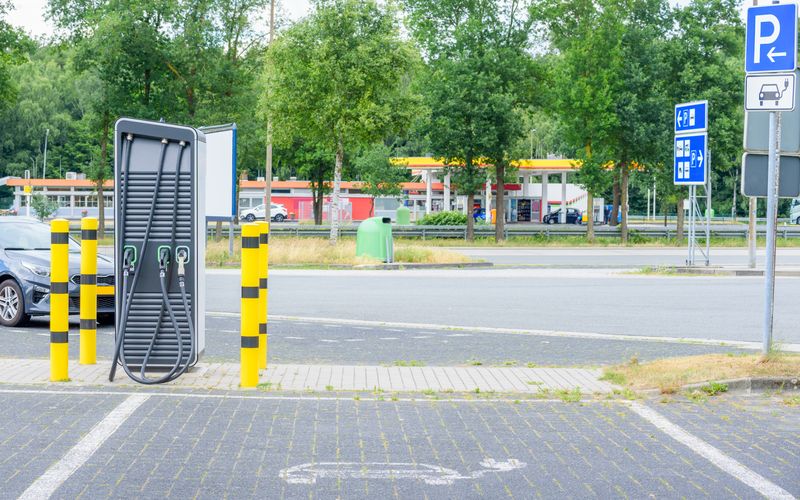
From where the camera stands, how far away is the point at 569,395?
27.8 ft

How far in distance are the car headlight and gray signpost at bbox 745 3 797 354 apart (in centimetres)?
883

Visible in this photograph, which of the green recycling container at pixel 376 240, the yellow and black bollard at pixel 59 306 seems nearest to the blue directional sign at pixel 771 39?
the yellow and black bollard at pixel 59 306

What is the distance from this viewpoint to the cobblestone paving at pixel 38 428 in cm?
569

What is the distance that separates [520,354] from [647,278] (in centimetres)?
1409

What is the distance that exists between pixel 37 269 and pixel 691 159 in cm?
1716

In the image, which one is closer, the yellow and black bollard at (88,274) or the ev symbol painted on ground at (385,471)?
the ev symbol painted on ground at (385,471)

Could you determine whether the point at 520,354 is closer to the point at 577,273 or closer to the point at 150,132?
the point at 150,132

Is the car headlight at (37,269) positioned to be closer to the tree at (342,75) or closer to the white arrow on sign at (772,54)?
the white arrow on sign at (772,54)

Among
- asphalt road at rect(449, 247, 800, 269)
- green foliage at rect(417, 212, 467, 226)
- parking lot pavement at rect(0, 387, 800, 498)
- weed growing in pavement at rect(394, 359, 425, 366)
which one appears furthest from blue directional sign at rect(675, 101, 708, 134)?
green foliage at rect(417, 212, 467, 226)

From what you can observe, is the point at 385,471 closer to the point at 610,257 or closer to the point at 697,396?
the point at 697,396

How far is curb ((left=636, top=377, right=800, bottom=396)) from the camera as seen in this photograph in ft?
28.3

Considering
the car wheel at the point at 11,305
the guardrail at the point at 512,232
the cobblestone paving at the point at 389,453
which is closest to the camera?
the cobblestone paving at the point at 389,453

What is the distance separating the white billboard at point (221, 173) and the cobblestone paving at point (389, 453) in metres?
2.74

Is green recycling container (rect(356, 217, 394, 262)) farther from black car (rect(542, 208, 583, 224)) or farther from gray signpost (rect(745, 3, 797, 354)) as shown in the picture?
black car (rect(542, 208, 583, 224))
